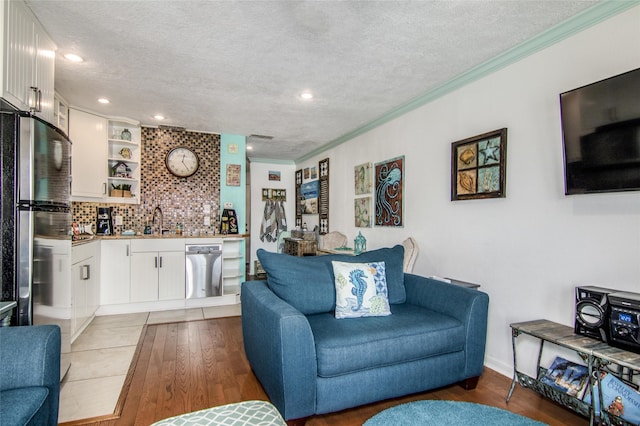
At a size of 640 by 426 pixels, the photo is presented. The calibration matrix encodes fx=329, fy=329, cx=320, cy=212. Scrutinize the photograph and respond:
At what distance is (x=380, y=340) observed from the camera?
6.46 feet

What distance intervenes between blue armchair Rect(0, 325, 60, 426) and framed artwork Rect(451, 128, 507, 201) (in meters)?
2.90

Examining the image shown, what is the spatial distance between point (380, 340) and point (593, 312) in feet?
3.93

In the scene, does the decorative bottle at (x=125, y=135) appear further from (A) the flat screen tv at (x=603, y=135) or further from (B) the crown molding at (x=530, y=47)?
(A) the flat screen tv at (x=603, y=135)

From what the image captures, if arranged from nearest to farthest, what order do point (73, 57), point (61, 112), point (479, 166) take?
point (73, 57), point (479, 166), point (61, 112)

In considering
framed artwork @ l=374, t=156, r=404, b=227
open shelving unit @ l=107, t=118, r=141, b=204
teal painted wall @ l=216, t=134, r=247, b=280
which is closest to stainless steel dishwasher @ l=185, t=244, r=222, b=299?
teal painted wall @ l=216, t=134, r=247, b=280

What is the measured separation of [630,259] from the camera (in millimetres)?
1830

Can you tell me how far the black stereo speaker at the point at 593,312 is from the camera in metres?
1.77

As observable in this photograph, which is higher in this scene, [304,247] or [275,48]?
[275,48]

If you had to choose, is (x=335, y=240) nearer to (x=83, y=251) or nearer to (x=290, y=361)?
(x=83, y=251)

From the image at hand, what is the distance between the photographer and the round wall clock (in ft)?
15.6

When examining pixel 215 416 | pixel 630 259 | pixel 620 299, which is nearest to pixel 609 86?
pixel 630 259

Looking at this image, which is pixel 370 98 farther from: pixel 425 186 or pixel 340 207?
pixel 340 207

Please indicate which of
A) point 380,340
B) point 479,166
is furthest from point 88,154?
point 479,166

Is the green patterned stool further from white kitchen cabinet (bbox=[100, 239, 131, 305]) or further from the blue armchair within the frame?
white kitchen cabinet (bbox=[100, 239, 131, 305])
